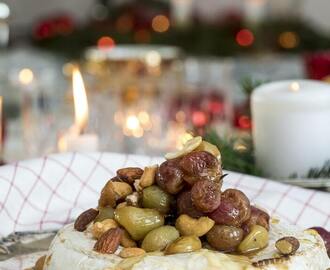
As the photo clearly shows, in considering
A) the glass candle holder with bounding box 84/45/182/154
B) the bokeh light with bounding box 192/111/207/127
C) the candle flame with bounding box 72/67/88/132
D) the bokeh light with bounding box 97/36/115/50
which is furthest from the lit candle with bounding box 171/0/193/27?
the candle flame with bounding box 72/67/88/132

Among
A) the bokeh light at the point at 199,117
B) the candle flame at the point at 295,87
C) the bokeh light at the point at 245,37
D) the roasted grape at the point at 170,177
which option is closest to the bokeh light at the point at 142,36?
the bokeh light at the point at 245,37

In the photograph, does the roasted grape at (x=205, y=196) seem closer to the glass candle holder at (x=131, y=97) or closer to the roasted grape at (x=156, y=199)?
the roasted grape at (x=156, y=199)

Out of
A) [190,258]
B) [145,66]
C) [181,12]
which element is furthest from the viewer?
[181,12]

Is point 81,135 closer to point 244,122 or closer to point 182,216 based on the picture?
point 244,122

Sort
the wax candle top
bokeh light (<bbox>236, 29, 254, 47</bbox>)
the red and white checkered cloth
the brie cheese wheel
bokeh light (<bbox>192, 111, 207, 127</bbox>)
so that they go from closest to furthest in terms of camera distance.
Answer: the brie cheese wheel < the red and white checkered cloth < the wax candle top < bokeh light (<bbox>192, 111, 207, 127</bbox>) < bokeh light (<bbox>236, 29, 254, 47</bbox>)

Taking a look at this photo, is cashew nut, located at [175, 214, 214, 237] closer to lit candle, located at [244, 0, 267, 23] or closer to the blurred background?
the blurred background

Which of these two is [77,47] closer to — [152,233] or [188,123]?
[188,123]

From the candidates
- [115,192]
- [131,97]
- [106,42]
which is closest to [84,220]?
[115,192]
